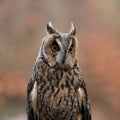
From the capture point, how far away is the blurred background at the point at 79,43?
308 cm

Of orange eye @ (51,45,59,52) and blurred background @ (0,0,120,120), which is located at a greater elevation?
blurred background @ (0,0,120,120)

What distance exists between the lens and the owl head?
2092 millimetres

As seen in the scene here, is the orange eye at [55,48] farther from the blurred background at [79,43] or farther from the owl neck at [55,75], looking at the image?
the blurred background at [79,43]

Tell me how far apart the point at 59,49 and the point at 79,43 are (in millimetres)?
989

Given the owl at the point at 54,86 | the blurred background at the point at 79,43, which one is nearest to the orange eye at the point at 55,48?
the owl at the point at 54,86

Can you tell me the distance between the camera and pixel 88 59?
10.1 feet

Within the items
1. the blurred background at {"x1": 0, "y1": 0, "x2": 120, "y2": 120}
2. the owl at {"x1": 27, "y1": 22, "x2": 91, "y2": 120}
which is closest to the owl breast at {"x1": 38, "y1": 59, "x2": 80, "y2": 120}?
the owl at {"x1": 27, "y1": 22, "x2": 91, "y2": 120}

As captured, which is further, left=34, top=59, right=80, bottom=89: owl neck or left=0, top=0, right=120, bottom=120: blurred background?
left=0, top=0, right=120, bottom=120: blurred background

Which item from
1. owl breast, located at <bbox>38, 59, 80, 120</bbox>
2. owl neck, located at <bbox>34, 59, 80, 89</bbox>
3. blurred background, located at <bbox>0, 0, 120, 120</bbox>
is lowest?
owl breast, located at <bbox>38, 59, 80, 120</bbox>

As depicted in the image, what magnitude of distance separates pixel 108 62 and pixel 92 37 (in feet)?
0.57

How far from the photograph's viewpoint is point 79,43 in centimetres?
309

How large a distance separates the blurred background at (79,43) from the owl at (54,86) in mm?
835

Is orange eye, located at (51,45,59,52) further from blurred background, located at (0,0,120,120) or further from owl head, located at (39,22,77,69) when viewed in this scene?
blurred background, located at (0,0,120,120)

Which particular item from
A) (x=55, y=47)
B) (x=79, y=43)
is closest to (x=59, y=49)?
(x=55, y=47)
